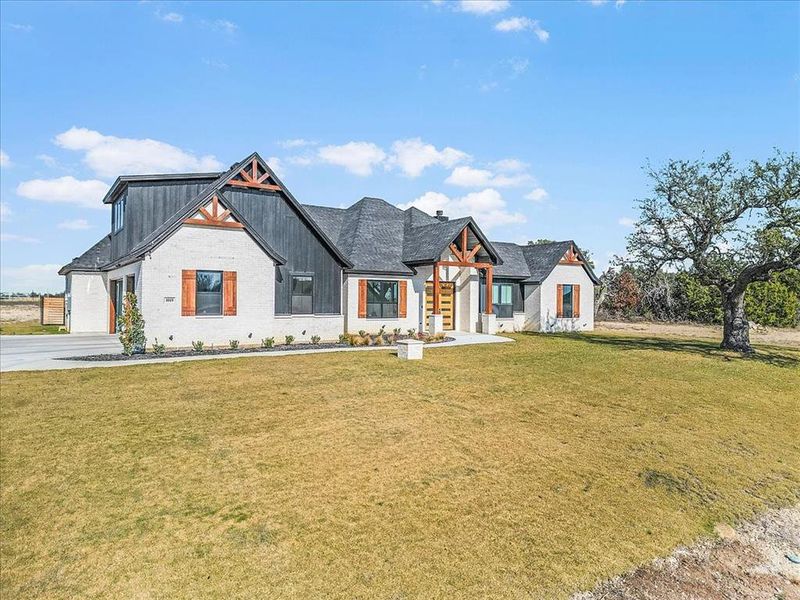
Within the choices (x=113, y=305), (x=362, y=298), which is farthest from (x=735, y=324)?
(x=113, y=305)

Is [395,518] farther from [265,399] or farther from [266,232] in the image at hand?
[266,232]

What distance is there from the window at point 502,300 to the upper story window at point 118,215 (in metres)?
20.1

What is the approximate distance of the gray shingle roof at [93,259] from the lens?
978 inches

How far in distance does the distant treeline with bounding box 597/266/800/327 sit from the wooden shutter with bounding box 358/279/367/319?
14803mm

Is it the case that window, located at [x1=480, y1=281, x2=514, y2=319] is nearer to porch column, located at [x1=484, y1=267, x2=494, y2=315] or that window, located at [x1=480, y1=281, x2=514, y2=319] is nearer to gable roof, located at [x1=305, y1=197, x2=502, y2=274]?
porch column, located at [x1=484, y1=267, x2=494, y2=315]

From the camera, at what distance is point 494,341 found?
74.9 feet

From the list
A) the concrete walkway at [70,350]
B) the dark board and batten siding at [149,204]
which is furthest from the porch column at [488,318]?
the dark board and batten siding at [149,204]

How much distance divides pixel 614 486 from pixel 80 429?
942 cm

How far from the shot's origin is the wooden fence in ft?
102

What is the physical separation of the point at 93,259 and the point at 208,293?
11040mm

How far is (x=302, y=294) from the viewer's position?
869 inches

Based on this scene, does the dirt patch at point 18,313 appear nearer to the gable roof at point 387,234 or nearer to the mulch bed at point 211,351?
the gable roof at point 387,234

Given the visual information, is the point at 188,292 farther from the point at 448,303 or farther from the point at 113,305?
the point at 448,303

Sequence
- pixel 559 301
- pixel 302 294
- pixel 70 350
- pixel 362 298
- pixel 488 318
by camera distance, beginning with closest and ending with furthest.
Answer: pixel 70 350
pixel 302 294
pixel 362 298
pixel 488 318
pixel 559 301
